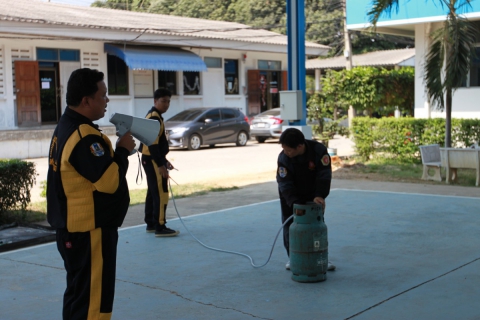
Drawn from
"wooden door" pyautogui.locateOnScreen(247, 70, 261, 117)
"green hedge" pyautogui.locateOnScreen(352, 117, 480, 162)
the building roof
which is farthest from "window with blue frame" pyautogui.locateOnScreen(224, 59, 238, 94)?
"green hedge" pyautogui.locateOnScreen(352, 117, 480, 162)

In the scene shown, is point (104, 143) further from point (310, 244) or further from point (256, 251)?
point (256, 251)

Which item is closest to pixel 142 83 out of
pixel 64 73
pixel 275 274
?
pixel 64 73

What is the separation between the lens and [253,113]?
33.4m

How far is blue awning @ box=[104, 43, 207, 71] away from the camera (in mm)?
25375

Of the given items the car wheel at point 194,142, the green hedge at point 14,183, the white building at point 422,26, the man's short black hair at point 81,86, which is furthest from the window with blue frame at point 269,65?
the man's short black hair at point 81,86

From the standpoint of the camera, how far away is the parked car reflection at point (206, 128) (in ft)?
75.6

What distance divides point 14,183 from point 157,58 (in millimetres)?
17979

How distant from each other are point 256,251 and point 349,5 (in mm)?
13684

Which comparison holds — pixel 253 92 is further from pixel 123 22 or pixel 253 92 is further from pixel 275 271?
pixel 275 271

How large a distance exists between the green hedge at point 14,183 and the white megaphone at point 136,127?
5.30 meters

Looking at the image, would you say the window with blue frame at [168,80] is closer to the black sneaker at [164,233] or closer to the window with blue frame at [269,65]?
the window with blue frame at [269,65]

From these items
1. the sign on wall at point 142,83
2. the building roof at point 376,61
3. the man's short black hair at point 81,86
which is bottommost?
the man's short black hair at point 81,86

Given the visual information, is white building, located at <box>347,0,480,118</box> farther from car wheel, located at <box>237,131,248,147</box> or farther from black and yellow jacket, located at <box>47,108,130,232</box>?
black and yellow jacket, located at <box>47,108,130,232</box>

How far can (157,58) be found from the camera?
86.9ft
